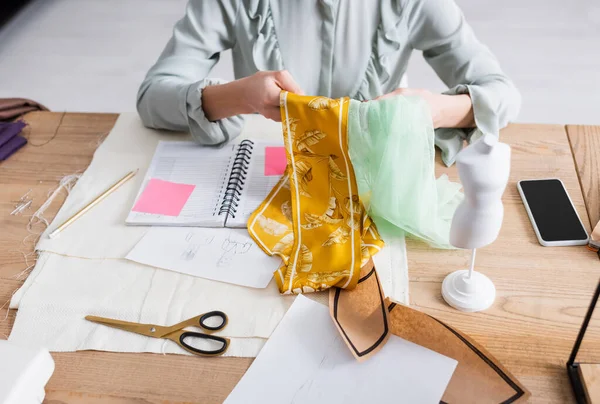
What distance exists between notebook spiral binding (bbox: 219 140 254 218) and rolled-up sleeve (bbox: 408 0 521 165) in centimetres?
35

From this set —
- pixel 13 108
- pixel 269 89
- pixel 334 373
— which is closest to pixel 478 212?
pixel 334 373

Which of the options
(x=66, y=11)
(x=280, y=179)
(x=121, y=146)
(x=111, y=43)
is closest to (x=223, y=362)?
(x=280, y=179)

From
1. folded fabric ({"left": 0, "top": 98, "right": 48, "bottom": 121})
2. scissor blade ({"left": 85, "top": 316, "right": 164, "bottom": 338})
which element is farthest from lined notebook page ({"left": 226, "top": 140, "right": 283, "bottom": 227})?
folded fabric ({"left": 0, "top": 98, "right": 48, "bottom": 121})

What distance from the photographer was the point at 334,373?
71cm

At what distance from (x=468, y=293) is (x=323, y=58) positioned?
22.1 inches

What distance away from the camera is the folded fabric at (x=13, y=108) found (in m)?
1.19

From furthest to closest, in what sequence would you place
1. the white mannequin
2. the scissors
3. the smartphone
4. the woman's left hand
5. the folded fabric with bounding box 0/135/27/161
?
the folded fabric with bounding box 0/135/27/161, the woman's left hand, the smartphone, the scissors, the white mannequin

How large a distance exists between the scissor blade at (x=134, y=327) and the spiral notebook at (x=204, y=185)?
0.20 meters

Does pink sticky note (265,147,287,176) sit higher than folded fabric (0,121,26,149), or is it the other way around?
folded fabric (0,121,26,149)

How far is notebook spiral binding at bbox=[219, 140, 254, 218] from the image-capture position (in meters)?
0.94

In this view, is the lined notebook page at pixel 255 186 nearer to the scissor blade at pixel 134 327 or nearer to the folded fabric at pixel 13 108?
the scissor blade at pixel 134 327

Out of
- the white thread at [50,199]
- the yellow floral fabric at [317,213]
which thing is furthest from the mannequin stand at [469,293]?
the white thread at [50,199]

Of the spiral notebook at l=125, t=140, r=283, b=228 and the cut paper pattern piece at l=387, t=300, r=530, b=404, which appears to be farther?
the spiral notebook at l=125, t=140, r=283, b=228

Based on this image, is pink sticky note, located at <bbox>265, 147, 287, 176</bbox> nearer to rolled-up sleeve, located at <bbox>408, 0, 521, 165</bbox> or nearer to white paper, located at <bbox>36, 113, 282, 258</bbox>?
white paper, located at <bbox>36, 113, 282, 258</bbox>
